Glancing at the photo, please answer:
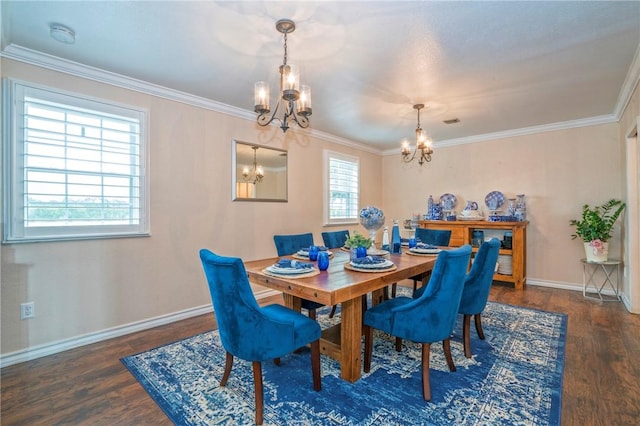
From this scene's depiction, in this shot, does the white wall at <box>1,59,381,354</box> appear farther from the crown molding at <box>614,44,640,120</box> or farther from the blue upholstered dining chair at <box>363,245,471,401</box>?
the crown molding at <box>614,44,640,120</box>

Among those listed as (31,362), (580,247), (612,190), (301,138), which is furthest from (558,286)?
(31,362)

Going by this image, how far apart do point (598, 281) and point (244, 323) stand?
4.90m

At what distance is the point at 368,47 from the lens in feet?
7.72

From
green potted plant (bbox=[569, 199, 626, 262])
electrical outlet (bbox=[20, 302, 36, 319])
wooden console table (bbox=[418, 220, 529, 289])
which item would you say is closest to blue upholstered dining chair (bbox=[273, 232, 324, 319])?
electrical outlet (bbox=[20, 302, 36, 319])

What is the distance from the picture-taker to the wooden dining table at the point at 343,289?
5.62 feet

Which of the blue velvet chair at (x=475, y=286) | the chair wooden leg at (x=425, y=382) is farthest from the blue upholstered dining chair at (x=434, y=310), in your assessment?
the blue velvet chair at (x=475, y=286)

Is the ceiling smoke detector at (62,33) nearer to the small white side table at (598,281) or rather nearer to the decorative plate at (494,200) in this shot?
the decorative plate at (494,200)

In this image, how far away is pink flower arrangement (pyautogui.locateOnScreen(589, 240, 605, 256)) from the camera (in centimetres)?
383

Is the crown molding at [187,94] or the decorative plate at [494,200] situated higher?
the crown molding at [187,94]

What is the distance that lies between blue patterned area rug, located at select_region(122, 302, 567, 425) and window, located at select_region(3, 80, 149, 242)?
1250mm

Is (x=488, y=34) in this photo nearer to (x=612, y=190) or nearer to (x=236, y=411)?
(x=236, y=411)

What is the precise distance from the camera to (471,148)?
5.22m

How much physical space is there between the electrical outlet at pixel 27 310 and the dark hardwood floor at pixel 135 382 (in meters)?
0.36

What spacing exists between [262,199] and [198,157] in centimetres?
97
